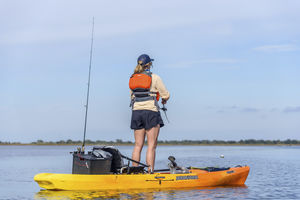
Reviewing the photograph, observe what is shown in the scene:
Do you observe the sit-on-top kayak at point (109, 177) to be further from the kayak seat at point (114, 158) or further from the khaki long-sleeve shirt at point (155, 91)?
the khaki long-sleeve shirt at point (155, 91)

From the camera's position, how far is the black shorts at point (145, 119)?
8.98 metres

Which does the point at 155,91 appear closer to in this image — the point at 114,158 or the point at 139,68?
the point at 139,68

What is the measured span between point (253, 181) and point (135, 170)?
11.6 feet

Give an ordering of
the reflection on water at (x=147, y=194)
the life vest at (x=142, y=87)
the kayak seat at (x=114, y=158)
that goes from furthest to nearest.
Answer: the life vest at (x=142, y=87)
the kayak seat at (x=114, y=158)
the reflection on water at (x=147, y=194)

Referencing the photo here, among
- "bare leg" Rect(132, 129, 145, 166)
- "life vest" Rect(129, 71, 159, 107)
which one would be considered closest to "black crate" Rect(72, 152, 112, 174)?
"bare leg" Rect(132, 129, 145, 166)

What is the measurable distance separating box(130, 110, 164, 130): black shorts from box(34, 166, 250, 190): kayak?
3.01 feet

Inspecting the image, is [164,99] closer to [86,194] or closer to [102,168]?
[102,168]

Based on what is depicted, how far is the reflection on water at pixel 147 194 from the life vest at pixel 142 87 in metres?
1.68

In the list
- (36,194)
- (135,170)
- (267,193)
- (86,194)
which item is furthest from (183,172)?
(36,194)

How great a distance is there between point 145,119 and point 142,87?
60cm

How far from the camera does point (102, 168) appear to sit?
8.54 meters

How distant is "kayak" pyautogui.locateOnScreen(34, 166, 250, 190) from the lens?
329 inches

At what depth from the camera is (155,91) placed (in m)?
9.07

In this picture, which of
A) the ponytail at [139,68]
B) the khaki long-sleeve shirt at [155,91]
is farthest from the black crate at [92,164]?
the ponytail at [139,68]
